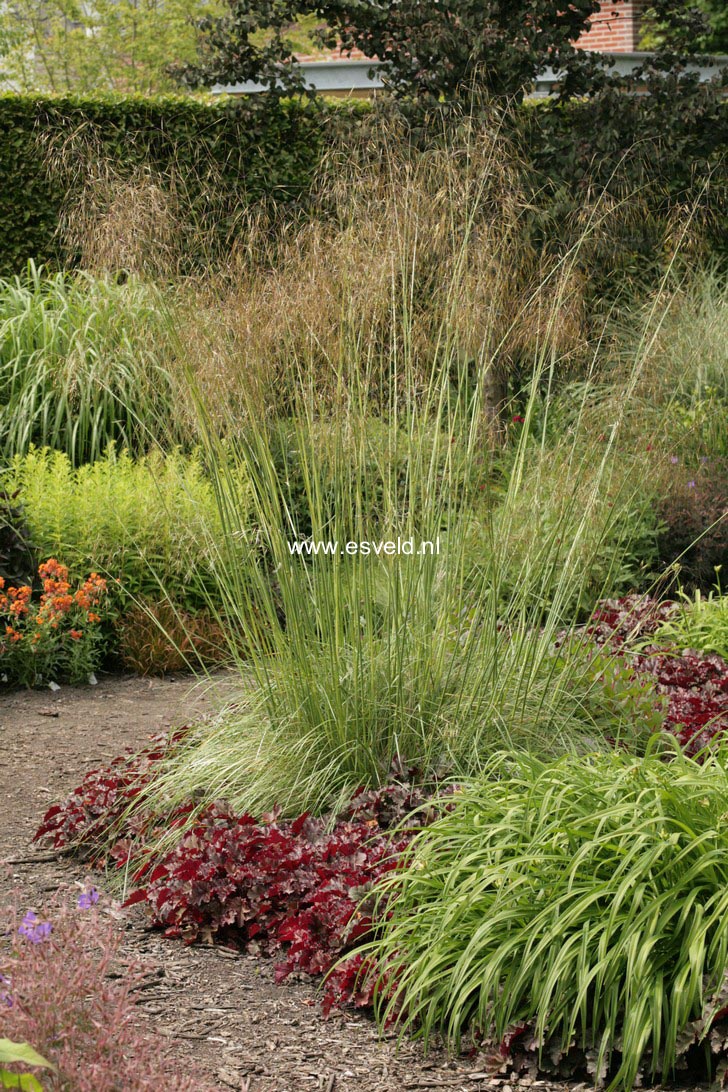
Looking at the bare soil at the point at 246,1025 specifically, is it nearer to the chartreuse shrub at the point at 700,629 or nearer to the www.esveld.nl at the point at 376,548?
the www.esveld.nl at the point at 376,548

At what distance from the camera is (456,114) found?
9016 millimetres

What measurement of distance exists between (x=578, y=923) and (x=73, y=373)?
235 inches

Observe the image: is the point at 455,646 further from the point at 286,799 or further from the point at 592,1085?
the point at 592,1085

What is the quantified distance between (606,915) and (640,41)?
20.5 meters

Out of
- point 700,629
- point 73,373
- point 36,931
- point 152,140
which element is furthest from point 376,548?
point 152,140

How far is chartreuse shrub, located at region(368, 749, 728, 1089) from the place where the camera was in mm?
2309

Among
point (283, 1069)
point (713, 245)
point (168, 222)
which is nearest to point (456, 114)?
point (713, 245)

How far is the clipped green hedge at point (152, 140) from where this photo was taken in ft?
32.6

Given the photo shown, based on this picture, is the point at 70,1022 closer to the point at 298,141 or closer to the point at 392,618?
the point at 392,618

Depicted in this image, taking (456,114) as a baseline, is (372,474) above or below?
below

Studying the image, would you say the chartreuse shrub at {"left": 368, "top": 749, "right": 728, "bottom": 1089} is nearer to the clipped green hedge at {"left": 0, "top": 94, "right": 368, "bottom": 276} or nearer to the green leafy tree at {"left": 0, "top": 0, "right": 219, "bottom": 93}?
the clipped green hedge at {"left": 0, "top": 94, "right": 368, "bottom": 276}

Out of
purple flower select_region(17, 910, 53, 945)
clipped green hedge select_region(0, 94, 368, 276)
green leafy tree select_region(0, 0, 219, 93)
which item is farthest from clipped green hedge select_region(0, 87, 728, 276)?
purple flower select_region(17, 910, 53, 945)

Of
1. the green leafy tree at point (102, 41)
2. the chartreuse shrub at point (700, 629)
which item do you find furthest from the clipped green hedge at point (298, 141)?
the green leafy tree at point (102, 41)

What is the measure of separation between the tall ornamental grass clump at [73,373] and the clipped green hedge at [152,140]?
1659 millimetres
